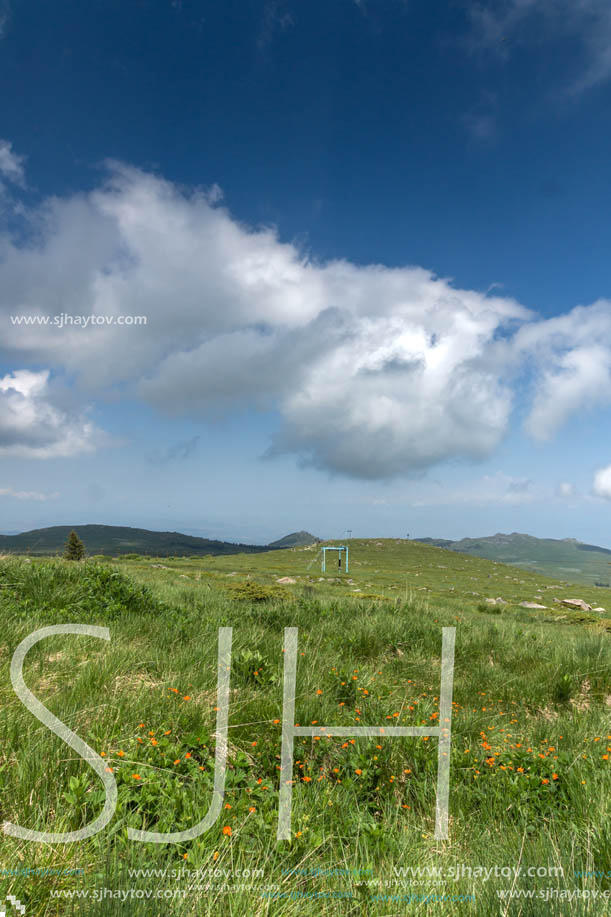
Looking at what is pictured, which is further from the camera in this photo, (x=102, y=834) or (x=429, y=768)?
(x=429, y=768)

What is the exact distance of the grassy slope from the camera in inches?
119

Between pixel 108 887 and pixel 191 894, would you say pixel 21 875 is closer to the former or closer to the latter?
pixel 108 887

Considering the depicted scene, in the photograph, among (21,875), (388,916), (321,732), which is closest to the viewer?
(21,875)

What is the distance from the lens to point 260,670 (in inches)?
255

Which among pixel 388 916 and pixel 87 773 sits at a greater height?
pixel 87 773

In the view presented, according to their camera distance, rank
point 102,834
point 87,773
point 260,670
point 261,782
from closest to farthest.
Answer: point 102,834
point 87,773
point 261,782
point 260,670

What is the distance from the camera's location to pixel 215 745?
15.4ft

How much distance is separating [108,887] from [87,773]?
1269 mm

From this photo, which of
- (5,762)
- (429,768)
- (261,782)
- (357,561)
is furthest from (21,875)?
(357,561)

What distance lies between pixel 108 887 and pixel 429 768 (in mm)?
3317

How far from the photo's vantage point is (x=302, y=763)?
4.79m

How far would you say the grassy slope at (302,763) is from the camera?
3.02m

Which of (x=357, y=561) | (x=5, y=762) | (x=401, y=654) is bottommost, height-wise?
(x=357, y=561)

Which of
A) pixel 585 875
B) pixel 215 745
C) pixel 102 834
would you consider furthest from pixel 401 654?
pixel 102 834
